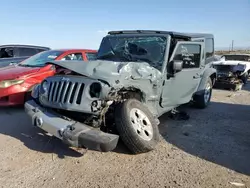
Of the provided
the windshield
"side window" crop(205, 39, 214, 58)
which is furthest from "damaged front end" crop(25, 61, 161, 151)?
the windshield

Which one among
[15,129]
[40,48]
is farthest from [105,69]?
[40,48]

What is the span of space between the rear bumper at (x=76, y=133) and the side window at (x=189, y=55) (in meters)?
2.50

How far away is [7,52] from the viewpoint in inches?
432

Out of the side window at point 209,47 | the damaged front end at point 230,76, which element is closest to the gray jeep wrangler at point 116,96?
the side window at point 209,47

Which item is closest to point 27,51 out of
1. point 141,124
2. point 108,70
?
point 108,70

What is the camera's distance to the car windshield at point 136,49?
5.06 metres

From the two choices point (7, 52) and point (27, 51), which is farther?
point (7, 52)

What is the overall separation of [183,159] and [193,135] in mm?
1122

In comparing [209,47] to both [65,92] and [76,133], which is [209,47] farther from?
[76,133]

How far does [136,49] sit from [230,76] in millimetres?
7191

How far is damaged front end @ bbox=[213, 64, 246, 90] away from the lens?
34.4 ft

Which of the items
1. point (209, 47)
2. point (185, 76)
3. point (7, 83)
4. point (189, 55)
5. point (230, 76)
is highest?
point (209, 47)

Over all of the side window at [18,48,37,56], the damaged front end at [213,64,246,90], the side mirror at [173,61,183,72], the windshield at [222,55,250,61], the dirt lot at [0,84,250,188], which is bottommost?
the dirt lot at [0,84,250,188]

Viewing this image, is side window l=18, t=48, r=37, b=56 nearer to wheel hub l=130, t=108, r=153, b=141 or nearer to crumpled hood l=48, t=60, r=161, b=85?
crumpled hood l=48, t=60, r=161, b=85
